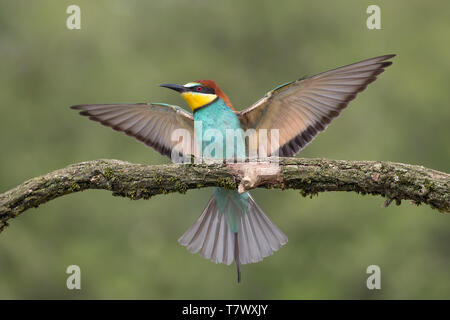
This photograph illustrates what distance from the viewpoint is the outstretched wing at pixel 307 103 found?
324 centimetres

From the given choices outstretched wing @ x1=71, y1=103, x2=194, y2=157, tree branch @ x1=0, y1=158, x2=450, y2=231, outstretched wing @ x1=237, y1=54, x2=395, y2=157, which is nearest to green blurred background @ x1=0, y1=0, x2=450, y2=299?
outstretched wing @ x1=71, y1=103, x2=194, y2=157

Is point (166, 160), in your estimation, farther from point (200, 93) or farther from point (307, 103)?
point (307, 103)

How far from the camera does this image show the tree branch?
268 cm

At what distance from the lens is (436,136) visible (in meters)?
5.56

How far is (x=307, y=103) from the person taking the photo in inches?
136

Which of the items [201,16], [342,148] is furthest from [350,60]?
[201,16]

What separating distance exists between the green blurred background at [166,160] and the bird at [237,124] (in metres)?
1.78

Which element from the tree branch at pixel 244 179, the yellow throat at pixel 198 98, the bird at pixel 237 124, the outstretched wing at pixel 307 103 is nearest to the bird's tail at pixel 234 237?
the bird at pixel 237 124

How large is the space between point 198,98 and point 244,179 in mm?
1345

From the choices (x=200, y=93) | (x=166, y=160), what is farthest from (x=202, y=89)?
(x=166, y=160)

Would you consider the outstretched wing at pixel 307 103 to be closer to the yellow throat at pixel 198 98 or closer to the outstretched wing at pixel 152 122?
the yellow throat at pixel 198 98

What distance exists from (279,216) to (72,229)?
2212mm

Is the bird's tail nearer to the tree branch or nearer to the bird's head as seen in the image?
the bird's head
